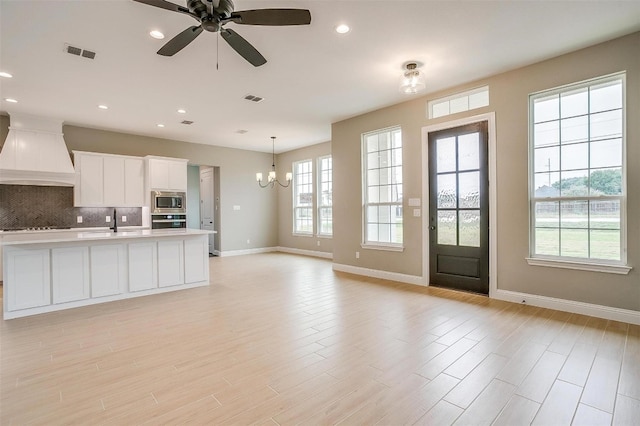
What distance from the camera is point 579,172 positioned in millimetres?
3613

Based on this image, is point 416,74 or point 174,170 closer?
point 416,74

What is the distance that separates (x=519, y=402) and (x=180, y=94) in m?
5.31

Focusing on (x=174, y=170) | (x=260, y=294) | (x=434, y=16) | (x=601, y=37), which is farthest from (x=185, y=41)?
(x=174, y=170)

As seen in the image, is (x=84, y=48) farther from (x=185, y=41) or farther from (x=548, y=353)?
(x=548, y=353)

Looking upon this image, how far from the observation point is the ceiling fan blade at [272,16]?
2213 millimetres

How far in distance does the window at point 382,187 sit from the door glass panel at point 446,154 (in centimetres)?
70

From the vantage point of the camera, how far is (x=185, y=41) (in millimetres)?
2545

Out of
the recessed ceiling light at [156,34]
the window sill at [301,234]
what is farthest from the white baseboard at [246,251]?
the recessed ceiling light at [156,34]

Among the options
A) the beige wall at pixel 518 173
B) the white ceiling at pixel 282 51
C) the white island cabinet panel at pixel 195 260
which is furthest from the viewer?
the white island cabinet panel at pixel 195 260

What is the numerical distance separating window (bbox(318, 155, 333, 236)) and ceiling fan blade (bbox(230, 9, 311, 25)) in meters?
5.77

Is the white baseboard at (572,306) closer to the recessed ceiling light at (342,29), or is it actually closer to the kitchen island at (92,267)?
the recessed ceiling light at (342,29)

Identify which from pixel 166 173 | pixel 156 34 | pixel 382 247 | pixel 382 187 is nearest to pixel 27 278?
pixel 156 34

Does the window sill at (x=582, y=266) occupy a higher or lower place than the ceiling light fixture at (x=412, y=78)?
lower

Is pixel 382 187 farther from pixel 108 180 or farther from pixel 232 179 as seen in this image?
pixel 108 180
